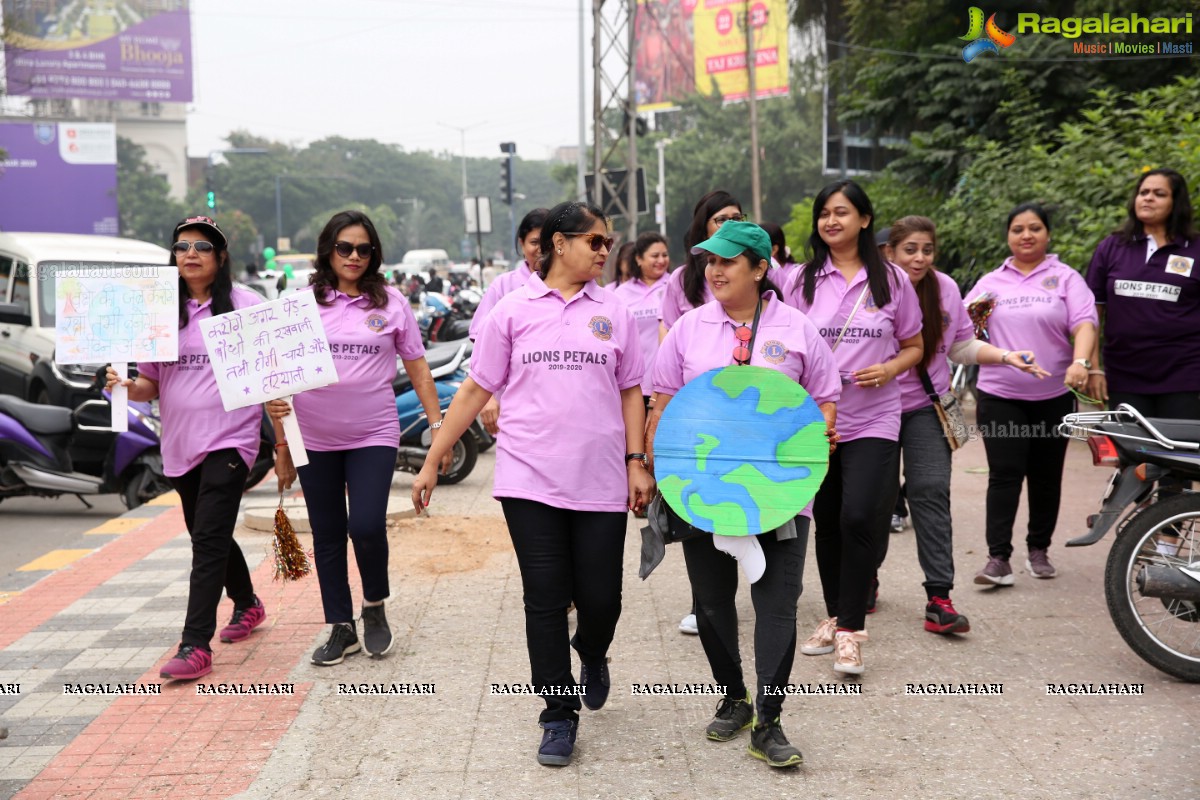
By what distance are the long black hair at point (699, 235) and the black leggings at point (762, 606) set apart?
1.47 metres

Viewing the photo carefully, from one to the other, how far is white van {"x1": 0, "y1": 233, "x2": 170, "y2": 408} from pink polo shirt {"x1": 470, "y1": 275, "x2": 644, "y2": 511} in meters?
9.19

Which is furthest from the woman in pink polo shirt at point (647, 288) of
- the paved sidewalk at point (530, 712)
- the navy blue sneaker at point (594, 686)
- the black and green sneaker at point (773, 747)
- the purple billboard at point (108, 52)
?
the purple billboard at point (108, 52)

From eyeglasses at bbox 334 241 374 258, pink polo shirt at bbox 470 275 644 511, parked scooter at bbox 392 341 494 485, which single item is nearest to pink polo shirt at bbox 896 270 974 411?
pink polo shirt at bbox 470 275 644 511

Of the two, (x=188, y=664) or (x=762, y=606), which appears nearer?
(x=762, y=606)

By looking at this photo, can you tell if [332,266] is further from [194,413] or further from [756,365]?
[756,365]

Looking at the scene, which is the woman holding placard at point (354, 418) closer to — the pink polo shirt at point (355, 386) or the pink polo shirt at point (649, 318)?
the pink polo shirt at point (355, 386)

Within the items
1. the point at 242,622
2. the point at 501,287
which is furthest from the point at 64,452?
the point at 501,287

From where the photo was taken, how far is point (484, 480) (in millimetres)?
10703

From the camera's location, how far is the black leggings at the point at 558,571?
4.15m

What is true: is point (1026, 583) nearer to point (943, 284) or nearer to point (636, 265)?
point (943, 284)

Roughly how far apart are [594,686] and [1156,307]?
3.33 metres

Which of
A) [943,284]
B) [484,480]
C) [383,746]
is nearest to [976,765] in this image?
[383,746]

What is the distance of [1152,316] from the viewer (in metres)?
5.95

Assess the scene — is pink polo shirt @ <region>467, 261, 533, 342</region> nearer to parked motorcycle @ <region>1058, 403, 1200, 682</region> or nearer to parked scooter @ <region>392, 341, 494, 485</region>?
parked motorcycle @ <region>1058, 403, 1200, 682</region>
